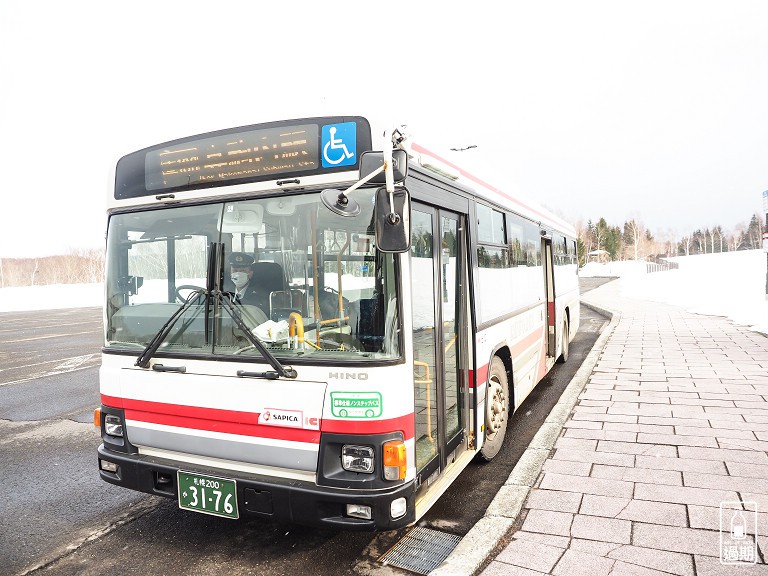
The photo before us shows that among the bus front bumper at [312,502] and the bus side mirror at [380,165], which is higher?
the bus side mirror at [380,165]

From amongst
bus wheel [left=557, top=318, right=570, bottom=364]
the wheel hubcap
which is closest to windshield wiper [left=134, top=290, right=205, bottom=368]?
the wheel hubcap

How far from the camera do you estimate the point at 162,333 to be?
11.7ft

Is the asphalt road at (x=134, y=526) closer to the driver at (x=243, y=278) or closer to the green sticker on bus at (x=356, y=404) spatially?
the green sticker on bus at (x=356, y=404)

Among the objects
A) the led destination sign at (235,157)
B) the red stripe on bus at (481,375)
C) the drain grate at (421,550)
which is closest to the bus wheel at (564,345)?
the red stripe on bus at (481,375)

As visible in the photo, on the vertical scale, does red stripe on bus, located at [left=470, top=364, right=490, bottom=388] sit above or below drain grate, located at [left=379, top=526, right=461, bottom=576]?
above

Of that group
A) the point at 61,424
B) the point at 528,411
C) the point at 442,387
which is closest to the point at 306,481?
the point at 442,387

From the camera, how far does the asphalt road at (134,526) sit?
360 cm

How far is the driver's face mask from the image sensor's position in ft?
11.5

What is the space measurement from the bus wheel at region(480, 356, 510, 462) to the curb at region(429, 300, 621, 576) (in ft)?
1.08

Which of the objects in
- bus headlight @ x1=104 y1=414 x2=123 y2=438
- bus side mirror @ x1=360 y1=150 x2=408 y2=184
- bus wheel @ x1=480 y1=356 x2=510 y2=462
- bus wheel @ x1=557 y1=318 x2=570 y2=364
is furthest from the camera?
bus wheel @ x1=557 y1=318 x2=570 y2=364

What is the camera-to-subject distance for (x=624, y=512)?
12.7ft

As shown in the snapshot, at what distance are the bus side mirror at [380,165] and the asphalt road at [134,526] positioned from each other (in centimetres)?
246

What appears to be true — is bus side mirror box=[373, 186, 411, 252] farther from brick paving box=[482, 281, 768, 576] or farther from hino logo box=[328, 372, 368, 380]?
brick paving box=[482, 281, 768, 576]

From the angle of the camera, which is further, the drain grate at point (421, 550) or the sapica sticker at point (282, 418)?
the drain grate at point (421, 550)
